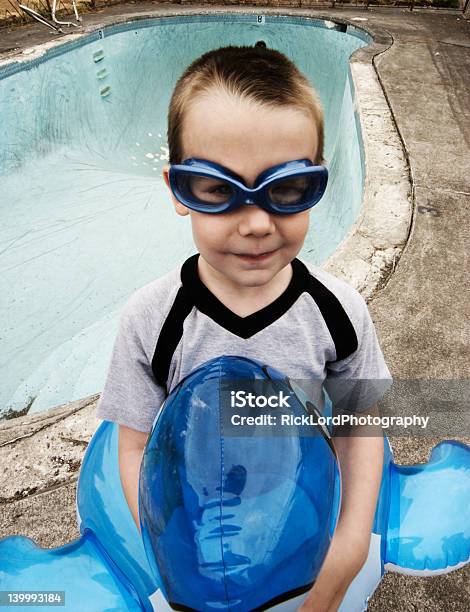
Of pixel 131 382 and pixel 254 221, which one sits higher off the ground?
pixel 254 221

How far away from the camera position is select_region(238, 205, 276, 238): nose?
2.99 feet

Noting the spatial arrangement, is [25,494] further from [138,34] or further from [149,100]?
[138,34]

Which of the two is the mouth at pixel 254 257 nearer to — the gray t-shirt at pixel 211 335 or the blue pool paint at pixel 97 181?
the gray t-shirt at pixel 211 335

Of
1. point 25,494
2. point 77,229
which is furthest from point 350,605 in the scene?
point 77,229

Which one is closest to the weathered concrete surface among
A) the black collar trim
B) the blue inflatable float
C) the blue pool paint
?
the blue inflatable float

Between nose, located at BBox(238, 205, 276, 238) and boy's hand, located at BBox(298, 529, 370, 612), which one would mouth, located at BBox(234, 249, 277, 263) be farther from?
boy's hand, located at BBox(298, 529, 370, 612)

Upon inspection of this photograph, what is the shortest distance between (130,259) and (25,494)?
286cm

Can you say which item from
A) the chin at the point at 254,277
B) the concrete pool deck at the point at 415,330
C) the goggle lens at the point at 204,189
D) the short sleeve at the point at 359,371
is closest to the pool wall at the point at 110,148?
the concrete pool deck at the point at 415,330

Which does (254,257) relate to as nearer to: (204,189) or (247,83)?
(204,189)

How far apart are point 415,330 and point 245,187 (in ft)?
6.07

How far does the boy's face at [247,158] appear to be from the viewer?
0.85 meters

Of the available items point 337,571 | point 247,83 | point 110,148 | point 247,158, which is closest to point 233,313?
point 247,158

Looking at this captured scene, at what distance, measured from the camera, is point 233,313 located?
1.08 m

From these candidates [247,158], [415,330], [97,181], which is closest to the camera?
[247,158]
